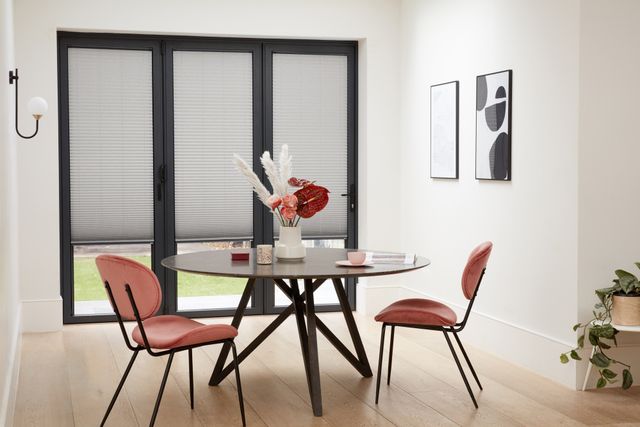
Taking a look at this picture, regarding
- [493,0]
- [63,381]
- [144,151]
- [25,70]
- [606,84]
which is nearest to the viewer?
[606,84]

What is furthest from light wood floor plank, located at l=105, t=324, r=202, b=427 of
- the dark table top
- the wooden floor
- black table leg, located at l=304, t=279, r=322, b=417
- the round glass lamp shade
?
the round glass lamp shade

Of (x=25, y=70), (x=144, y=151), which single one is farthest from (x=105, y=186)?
(x=25, y=70)

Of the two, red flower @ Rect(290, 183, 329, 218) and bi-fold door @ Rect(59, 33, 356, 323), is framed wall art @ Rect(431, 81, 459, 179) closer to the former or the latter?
bi-fold door @ Rect(59, 33, 356, 323)

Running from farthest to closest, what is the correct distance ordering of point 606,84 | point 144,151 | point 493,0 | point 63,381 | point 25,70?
Result: point 144,151
point 25,70
point 493,0
point 63,381
point 606,84

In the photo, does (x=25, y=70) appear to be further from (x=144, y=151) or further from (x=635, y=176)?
(x=635, y=176)

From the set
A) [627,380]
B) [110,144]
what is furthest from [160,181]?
[627,380]

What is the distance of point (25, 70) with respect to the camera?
643 cm

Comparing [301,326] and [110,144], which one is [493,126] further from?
[110,144]

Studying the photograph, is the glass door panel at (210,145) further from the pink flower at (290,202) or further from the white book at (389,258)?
the pink flower at (290,202)

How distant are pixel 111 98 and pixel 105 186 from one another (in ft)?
2.27

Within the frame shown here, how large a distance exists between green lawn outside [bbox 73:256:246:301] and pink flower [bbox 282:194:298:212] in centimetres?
293

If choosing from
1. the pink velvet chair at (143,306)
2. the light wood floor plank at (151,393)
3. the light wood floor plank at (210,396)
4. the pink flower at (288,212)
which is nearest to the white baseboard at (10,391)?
the pink velvet chair at (143,306)

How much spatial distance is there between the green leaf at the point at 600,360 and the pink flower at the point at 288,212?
1765 mm

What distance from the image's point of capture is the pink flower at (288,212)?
4.62m
